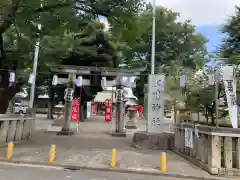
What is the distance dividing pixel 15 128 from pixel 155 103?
24.7ft

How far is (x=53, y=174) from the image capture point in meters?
8.27

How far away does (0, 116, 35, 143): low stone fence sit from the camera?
1313 centimetres

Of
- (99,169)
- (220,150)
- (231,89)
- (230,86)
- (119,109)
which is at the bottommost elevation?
(99,169)

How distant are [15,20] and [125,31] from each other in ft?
18.0

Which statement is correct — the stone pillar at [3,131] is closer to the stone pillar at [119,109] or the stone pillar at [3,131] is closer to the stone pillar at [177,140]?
the stone pillar at [177,140]

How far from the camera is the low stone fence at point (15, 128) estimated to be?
1313 centimetres

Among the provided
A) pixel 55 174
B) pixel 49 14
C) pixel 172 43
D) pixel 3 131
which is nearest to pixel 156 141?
pixel 55 174

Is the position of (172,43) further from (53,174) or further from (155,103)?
(53,174)

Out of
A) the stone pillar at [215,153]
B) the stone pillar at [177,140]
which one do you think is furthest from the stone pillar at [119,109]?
the stone pillar at [215,153]

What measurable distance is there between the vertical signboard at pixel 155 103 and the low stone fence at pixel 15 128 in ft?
22.9

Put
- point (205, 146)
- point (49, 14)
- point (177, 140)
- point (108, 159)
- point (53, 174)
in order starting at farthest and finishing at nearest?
point (177, 140), point (49, 14), point (108, 159), point (205, 146), point (53, 174)

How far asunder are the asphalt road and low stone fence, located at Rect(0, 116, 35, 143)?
4247 mm

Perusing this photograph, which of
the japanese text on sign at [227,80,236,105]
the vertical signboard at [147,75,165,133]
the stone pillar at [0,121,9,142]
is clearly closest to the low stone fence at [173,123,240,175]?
the japanese text on sign at [227,80,236,105]

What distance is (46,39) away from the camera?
64.9 feet
